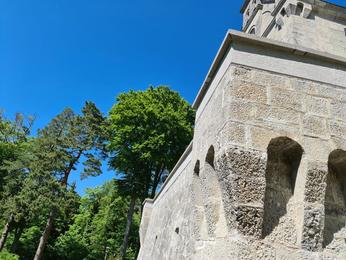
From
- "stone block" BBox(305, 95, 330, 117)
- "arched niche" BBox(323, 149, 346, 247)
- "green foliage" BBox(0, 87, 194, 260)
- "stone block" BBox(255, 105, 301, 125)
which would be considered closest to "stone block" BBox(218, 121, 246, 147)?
"stone block" BBox(255, 105, 301, 125)

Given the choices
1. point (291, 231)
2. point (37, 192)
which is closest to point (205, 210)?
point (291, 231)

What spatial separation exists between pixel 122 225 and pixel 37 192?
10.1 meters

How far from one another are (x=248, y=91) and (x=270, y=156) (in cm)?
55

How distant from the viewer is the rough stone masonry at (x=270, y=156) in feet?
7.36

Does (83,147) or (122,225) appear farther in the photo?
(122,225)

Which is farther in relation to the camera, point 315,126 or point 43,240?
point 43,240

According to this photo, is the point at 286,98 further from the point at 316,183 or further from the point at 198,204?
the point at 198,204

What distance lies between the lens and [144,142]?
20.9 metres

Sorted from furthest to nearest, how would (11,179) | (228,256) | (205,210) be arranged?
(11,179) < (205,210) < (228,256)

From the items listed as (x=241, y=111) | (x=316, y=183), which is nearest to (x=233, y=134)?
(x=241, y=111)

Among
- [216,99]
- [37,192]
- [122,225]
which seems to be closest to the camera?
[216,99]

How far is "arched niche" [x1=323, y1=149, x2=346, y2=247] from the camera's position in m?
2.48

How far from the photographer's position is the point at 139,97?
23.2 metres

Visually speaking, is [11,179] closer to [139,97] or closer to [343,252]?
[139,97]
